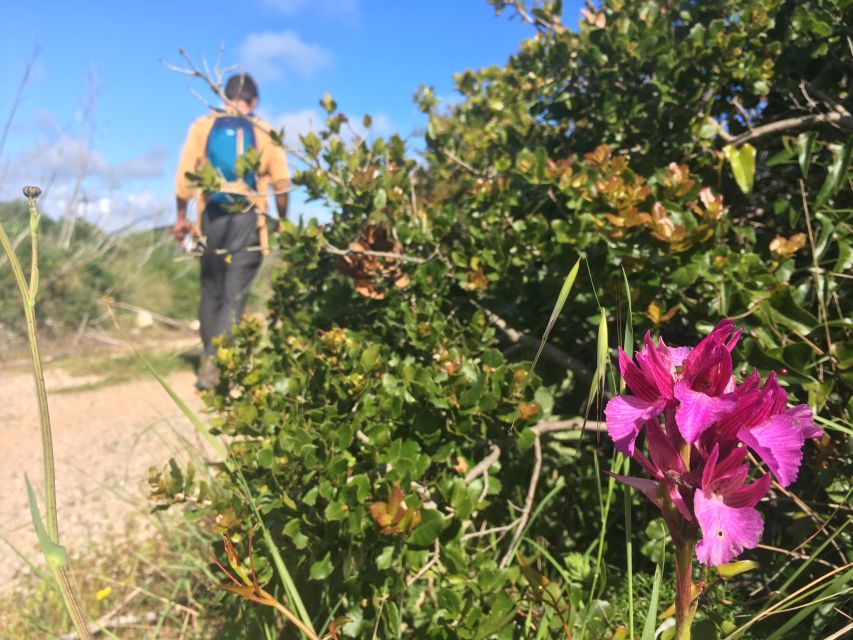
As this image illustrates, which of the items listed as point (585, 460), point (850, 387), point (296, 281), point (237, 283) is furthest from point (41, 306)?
point (850, 387)

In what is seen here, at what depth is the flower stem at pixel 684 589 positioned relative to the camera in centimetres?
62

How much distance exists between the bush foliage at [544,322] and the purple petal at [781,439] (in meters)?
0.20

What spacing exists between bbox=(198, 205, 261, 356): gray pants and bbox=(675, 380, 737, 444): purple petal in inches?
162

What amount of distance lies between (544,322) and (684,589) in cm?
124

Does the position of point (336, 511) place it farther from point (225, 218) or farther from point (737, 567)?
point (225, 218)

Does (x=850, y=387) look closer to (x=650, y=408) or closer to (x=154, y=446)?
(x=650, y=408)

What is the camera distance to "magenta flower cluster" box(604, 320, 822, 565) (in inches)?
22.3

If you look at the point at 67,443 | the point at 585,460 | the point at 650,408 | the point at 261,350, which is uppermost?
the point at 650,408

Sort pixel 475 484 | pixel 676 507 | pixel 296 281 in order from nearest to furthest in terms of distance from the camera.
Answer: pixel 676 507, pixel 475 484, pixel 296 281

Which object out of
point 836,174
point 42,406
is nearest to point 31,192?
point 42,406

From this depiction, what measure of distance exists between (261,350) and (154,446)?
6.44 ft

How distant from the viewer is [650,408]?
618 mm

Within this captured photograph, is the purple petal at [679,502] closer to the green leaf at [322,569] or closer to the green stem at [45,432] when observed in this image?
the green stem at [45,432]

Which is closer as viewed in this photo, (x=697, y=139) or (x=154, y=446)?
(x=697, y=139)
